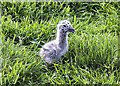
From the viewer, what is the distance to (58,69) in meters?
4.41

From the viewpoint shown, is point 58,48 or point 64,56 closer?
point 58,48

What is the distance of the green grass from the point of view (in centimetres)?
414

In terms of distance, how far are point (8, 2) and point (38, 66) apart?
225cm

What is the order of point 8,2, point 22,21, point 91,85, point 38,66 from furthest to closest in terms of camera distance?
1. point 8,2
2. point 22,21
3. point 38,66
4. point 91,85

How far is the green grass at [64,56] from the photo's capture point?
13.6ft

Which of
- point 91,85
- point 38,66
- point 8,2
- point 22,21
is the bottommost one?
point 91,85

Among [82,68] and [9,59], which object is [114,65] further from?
[9,59]

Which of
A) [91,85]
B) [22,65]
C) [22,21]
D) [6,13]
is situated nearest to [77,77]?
[91,85]

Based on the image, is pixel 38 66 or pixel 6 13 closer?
pixel 38 66

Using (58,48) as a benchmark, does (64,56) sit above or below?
below

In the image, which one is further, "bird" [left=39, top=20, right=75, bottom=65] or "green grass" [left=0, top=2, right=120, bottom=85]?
"bird" [left=39, top=20, right=75, bottom=65]

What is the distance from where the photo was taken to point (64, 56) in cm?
450

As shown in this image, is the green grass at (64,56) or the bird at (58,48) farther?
the bird at (58,48)

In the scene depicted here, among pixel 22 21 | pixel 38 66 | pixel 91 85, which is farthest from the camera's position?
pixel 22 21
